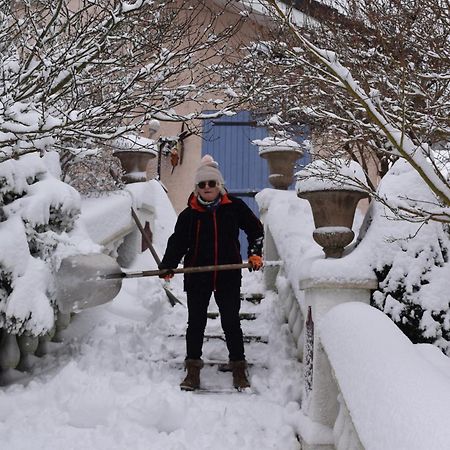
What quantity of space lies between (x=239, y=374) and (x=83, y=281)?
1125mm

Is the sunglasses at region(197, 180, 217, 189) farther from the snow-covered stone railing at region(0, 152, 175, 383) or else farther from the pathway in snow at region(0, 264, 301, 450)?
the pathway in snow at region(0, 264, 301, 450)

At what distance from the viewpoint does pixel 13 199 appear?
13.5ft

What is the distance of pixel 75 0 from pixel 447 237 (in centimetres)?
822

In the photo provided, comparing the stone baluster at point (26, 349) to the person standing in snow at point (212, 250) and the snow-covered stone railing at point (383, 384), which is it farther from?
the snow-covered stone railing at point (383, 384)

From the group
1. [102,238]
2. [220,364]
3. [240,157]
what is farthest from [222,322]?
[240,157]

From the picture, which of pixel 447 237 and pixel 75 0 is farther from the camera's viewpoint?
pixel 75 0

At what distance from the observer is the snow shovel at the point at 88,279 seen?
3980 mm

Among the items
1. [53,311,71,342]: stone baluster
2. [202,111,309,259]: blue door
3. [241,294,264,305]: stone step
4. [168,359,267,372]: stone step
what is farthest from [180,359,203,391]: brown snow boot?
[202,111,309,259]: blue door

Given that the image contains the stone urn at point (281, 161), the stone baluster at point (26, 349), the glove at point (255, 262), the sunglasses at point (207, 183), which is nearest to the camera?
the stone baluster at point (26, 349)

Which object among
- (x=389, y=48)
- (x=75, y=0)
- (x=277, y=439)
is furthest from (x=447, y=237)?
(x=75, y=0)

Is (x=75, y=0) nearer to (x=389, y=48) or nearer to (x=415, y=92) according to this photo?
(x=389, y=48)

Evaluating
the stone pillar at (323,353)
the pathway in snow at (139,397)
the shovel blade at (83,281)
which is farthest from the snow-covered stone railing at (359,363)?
the shovel blade at (83,281)

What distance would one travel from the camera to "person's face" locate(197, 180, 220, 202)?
4.37 meters

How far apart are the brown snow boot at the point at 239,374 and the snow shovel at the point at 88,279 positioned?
1.99 ft
